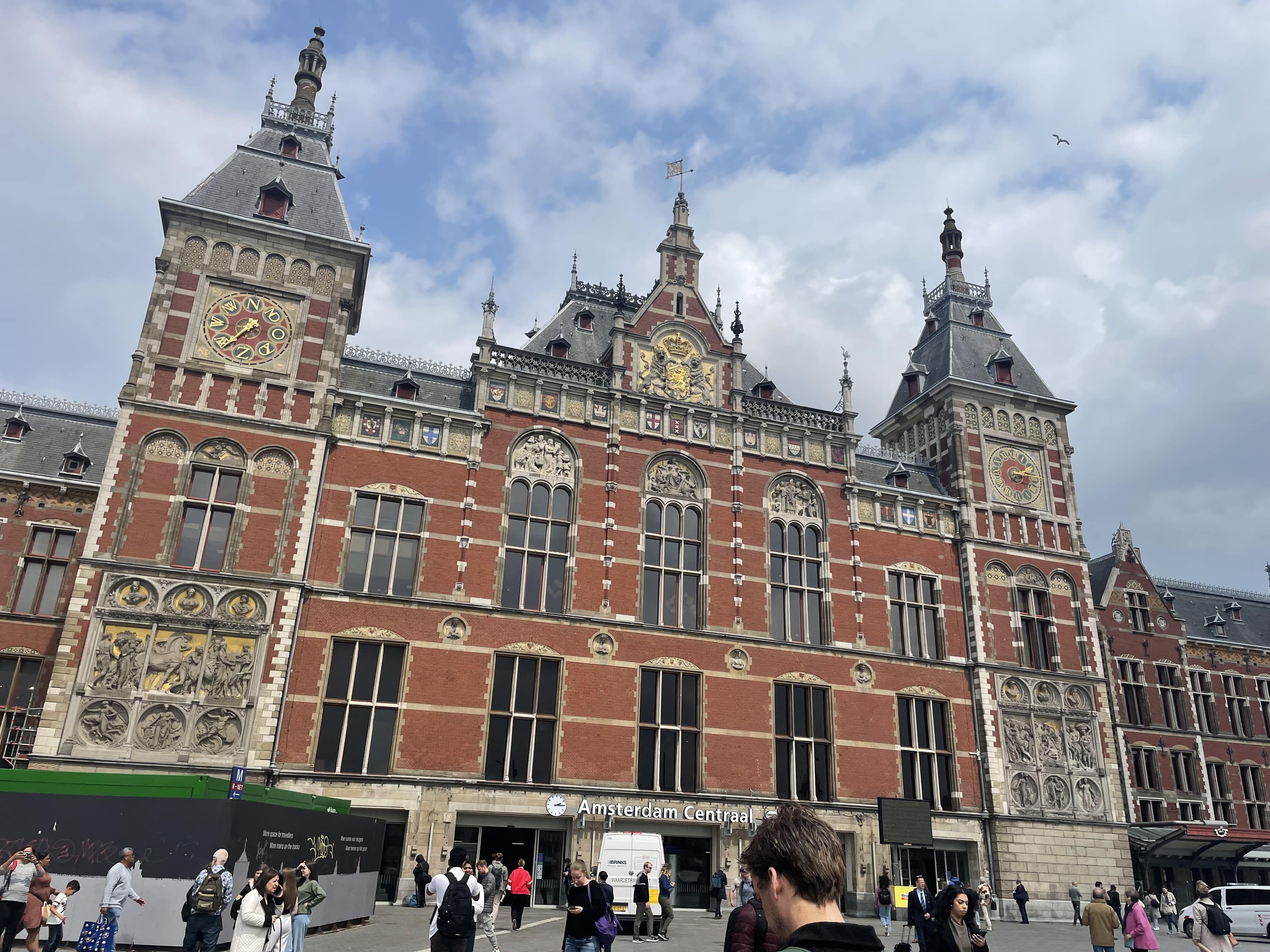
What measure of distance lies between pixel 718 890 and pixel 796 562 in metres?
10.8

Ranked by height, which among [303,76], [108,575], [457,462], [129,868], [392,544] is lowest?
[129,868]

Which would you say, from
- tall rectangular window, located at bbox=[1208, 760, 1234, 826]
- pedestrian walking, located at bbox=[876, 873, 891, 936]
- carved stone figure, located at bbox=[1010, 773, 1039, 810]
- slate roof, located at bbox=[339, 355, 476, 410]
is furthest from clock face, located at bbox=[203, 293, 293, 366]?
tall rectangular window, located at bbox=[1208, 760, 1234, 826]

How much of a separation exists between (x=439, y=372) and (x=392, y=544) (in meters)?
6.68

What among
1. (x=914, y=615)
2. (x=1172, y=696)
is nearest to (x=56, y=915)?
(x=914, y=615)

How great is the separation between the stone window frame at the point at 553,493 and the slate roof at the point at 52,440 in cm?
1252

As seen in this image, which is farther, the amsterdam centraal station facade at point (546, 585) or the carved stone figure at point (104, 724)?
the amsterdam centraal station facade at point (546, 585)

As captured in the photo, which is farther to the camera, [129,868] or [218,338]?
[218,338]

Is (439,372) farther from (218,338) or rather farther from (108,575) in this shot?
(108,575)

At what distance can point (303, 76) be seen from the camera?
114 ft

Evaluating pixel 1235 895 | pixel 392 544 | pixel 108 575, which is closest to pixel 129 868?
pixel 108 575

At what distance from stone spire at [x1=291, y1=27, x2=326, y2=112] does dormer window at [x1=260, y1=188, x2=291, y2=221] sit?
22.2 ft

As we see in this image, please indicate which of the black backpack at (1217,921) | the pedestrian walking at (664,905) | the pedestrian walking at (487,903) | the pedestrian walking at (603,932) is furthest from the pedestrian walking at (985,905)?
the pedestrian walking at (603,932)

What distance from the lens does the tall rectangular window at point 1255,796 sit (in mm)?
38875

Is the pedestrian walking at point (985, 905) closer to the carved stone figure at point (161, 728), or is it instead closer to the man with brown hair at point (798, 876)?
the man with brown hair at point (798, 876)
